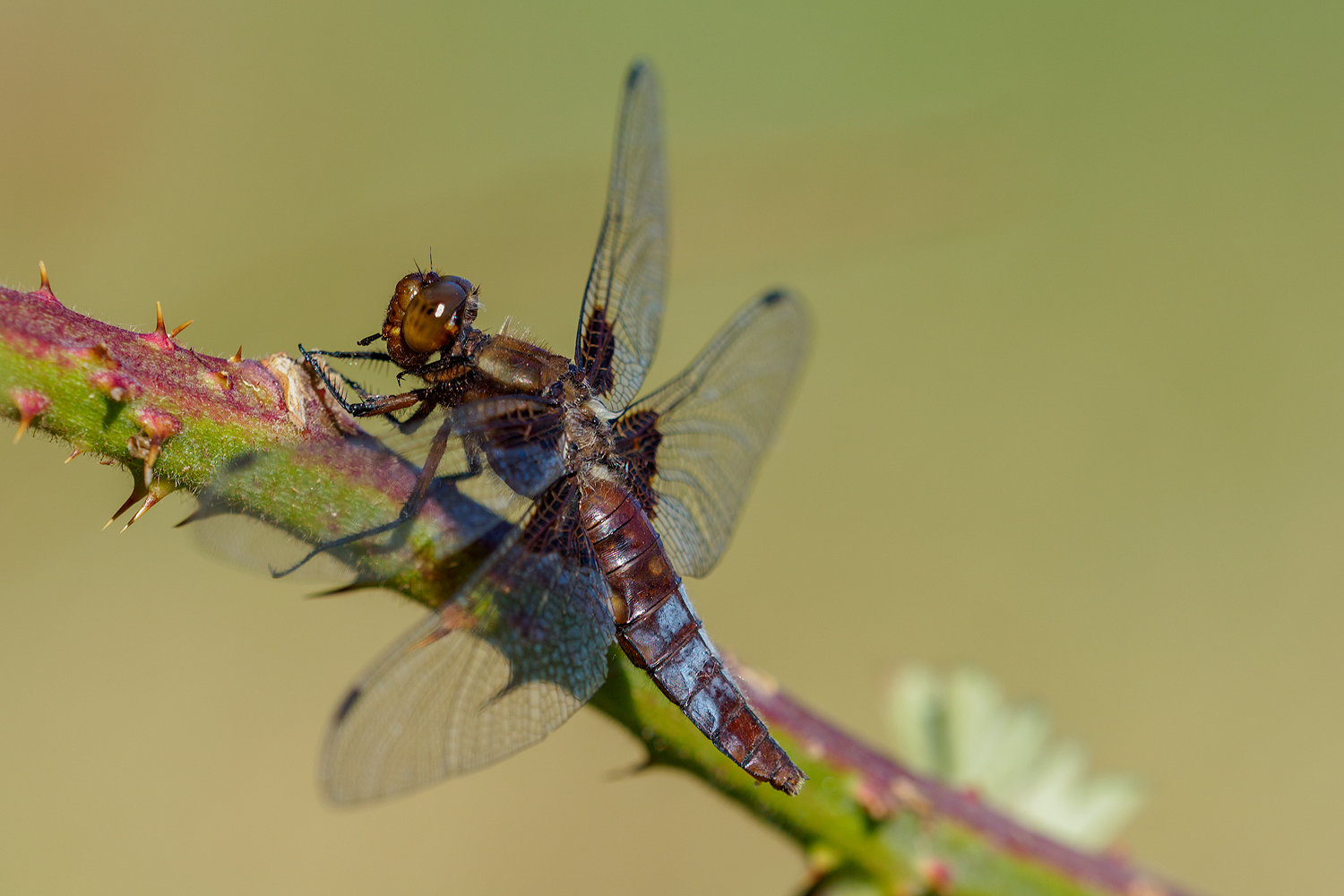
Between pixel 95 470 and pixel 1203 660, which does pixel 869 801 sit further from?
pixel 1203 660

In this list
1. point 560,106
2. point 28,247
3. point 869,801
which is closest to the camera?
point 869,801

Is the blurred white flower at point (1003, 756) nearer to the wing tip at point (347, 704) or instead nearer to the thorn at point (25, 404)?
the wing tip at point (347, 704)

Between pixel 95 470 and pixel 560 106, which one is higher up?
pixel 560 106

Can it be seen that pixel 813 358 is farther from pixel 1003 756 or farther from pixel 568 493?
pixel 568 493

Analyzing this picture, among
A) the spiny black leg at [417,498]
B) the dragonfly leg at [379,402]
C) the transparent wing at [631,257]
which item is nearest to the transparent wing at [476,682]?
the spiny black leg at [417,498]

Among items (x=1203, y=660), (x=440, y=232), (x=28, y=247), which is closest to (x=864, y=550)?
(x=1203, y=660)

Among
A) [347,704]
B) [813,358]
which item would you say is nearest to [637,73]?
[347,704]
